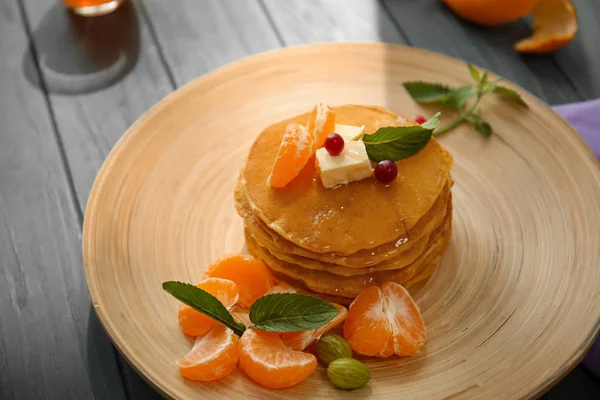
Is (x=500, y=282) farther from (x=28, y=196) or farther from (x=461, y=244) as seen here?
(x=28, y=196)

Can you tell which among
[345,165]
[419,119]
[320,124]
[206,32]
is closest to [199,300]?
[345,165]

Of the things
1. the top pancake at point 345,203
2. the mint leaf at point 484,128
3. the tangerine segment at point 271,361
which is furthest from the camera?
the mint leaf at point 484,128

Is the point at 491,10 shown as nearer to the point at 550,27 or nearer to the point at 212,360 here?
the point at 550,27

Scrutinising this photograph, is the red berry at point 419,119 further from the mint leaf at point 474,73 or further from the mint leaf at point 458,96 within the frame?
the mint leaf at point 474,73

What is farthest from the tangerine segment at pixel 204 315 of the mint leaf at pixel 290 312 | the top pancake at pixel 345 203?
the top pancake at pixel 345 203

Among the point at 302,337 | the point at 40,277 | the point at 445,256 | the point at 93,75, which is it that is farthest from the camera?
the point at 93,75

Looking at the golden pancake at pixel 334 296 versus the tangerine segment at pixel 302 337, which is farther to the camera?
the golden pancake at pixel 334 296
